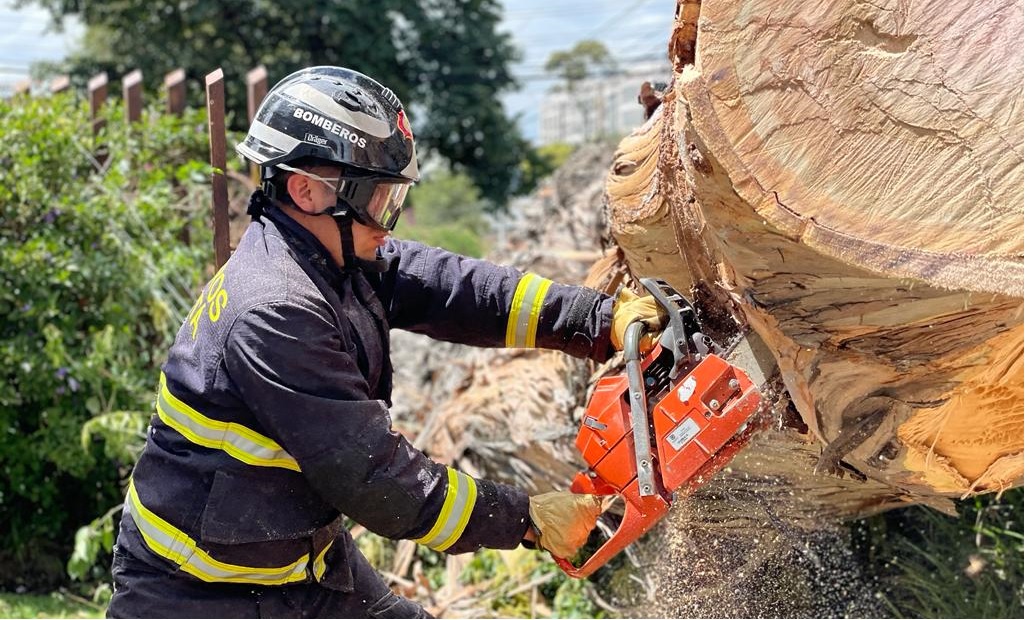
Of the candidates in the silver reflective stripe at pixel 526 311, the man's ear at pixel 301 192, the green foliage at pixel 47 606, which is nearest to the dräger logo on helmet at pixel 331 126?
the man's ear at pixel 301 192

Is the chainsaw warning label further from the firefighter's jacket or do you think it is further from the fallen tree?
the firefighter's jacket

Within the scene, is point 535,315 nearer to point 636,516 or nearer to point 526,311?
point 526,311

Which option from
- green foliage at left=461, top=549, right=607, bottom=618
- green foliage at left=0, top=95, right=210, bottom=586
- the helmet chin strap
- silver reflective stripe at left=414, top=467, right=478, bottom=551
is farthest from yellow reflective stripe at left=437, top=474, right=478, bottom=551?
green foliage at left=0, top=95, right=210, bottom=586

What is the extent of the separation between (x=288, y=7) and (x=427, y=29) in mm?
2430

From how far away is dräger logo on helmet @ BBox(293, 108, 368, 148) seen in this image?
229cm

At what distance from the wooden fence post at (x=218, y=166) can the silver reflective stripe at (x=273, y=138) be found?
2.33 feet

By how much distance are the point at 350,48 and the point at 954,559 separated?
14.6m

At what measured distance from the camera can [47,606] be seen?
15.0 feet

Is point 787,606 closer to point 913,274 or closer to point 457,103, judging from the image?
point 913,274

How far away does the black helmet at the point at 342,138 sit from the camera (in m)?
2.30

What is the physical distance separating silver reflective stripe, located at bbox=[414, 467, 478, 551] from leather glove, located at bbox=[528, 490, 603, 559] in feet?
0.58

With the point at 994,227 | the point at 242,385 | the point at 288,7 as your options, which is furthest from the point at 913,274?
the point at 288,7

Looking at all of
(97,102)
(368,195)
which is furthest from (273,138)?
(97,102)

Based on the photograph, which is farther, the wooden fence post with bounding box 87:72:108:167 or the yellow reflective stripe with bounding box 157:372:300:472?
the wooden fence post with bounding box 87:72:108:167
